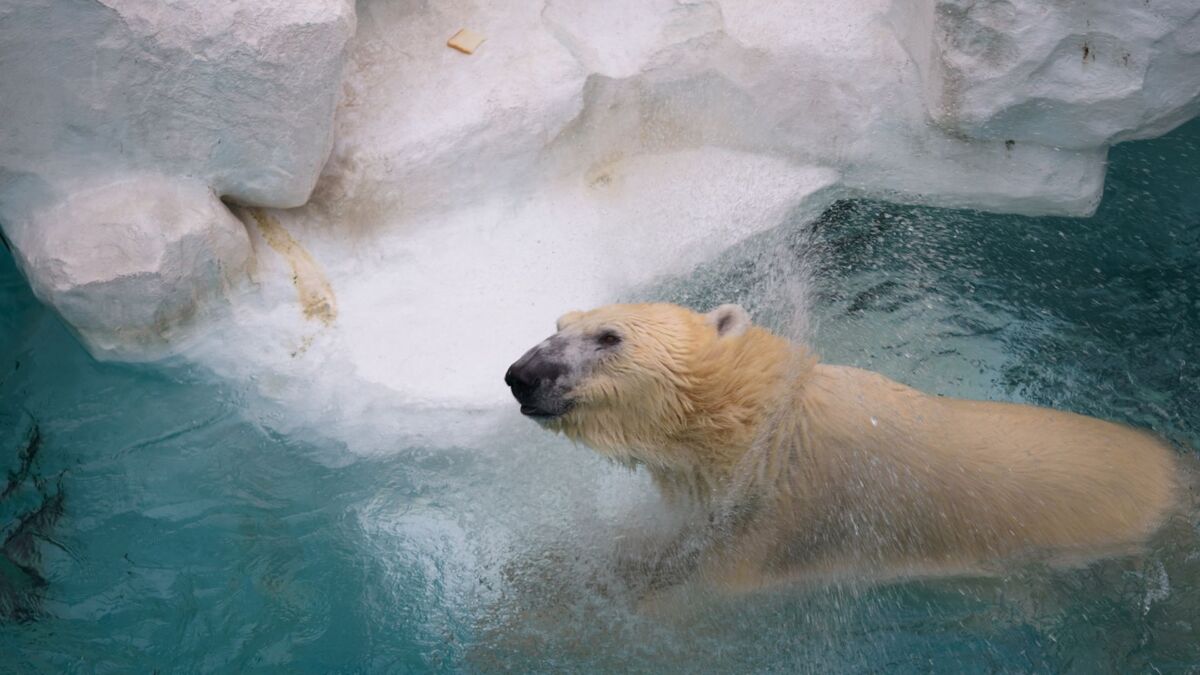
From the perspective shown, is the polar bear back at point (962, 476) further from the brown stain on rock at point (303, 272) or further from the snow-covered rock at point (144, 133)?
the snow-covered rock at point (144, 133)

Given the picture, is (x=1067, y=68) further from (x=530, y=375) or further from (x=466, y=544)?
(x=466, y=544)

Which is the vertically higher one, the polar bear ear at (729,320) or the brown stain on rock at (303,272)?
the polar bear ear at (729,320)

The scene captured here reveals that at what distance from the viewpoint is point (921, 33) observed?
4.30 metres

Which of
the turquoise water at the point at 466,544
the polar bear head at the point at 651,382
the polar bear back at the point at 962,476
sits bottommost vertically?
the turquoise water at the point at 466,544

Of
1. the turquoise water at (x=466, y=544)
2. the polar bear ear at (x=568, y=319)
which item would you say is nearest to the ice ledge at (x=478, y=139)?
the turquoise water at (x=466, y=544)

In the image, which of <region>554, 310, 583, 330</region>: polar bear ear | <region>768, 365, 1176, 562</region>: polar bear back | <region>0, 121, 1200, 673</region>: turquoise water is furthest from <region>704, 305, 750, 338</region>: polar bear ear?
<region>0, 121, 1200, 673</region>: turquoise water

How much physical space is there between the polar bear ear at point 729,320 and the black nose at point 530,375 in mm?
495

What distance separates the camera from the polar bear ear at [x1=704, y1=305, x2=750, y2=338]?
10.2 feet

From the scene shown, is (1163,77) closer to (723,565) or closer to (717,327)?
(717,327)

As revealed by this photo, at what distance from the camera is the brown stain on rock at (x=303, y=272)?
156 inches

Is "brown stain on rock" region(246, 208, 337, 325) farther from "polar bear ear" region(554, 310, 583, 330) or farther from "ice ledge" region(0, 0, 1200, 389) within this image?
"polar bear ear" region(554, 310, 583, 330)

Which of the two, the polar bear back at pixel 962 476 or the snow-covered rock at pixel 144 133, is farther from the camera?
the snow-covered rock at pixel 144 133

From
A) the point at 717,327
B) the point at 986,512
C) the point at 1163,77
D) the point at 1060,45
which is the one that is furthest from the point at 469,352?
the point at 1163,77

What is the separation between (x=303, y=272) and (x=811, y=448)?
2057 mm
